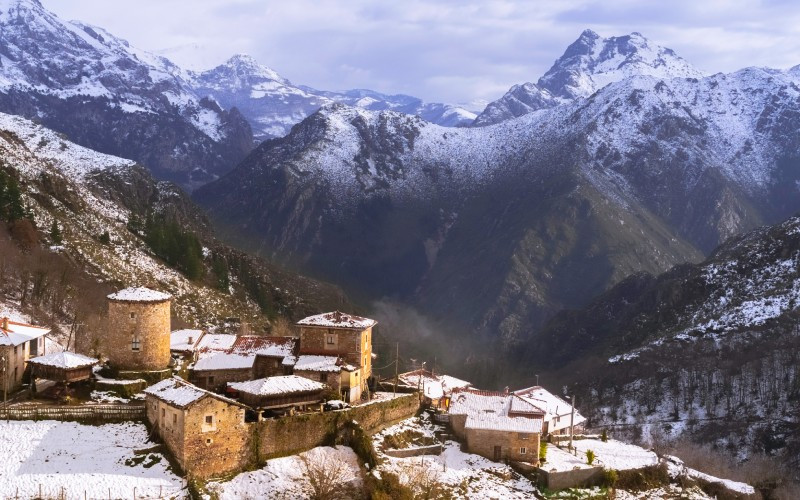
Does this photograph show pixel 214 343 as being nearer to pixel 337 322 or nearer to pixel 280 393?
pixel 337 322

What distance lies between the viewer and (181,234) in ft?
535

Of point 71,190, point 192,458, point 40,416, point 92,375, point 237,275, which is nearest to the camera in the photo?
point 192,458

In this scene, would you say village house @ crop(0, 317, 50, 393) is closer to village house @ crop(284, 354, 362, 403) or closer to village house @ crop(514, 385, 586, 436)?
village house @ crop(284, 354, 362, 403)

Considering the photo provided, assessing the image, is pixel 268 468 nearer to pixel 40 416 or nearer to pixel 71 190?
pixel 40 416

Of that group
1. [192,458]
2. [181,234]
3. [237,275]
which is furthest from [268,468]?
[237,275]

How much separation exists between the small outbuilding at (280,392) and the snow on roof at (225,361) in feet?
21.0

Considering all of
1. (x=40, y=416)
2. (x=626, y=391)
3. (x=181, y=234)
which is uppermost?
(x=181, y=234)

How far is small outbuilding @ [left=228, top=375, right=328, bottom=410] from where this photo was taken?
6075 cm

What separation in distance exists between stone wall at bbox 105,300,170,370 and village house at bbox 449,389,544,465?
25622 millimetres

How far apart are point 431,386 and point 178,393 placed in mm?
38286

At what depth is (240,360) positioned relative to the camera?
72562 millimetres

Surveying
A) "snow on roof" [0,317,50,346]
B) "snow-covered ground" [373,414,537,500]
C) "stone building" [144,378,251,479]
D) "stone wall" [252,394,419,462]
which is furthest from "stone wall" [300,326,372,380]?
"snow on roof" [0,317,50,346]

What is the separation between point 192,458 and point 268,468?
580 centimetres

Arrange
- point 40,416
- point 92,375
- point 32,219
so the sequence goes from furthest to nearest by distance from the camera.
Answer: point 32,219 < point 92,375 < point 40,416
